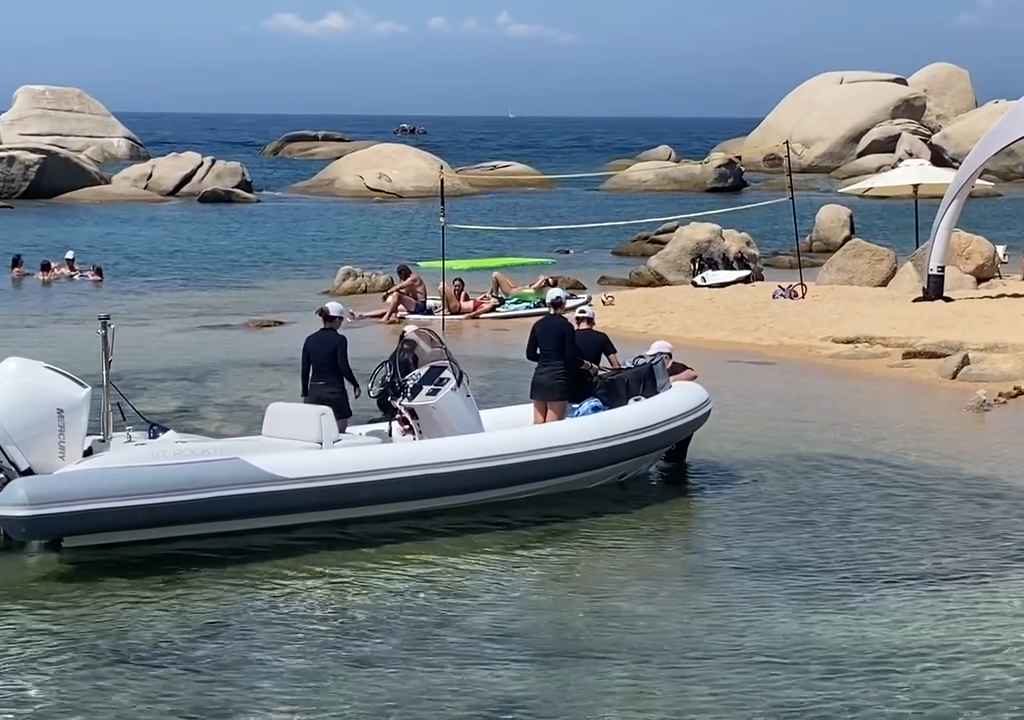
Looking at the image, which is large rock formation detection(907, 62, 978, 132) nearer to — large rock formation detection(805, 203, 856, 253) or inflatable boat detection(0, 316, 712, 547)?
large rock formation detection(805, 203, 856, 253)

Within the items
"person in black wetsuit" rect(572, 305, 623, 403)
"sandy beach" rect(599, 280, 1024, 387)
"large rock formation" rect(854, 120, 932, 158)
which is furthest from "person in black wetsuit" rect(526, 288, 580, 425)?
"large rock formation" rect(854, 120, 932, 158)

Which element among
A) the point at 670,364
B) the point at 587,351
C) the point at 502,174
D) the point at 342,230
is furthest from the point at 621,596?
the point at 502,174

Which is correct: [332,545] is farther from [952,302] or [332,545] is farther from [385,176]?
[385,176]

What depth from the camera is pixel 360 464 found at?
1095 centimetres

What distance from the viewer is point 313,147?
305 ft

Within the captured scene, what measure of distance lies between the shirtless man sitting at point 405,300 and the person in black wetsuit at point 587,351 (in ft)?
34.5

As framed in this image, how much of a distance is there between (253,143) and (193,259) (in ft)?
281

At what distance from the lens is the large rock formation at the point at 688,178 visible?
191ft

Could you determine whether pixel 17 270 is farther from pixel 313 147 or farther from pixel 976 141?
pixel 313 147

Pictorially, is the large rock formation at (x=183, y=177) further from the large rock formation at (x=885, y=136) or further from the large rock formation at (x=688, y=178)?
the large rock formation at (x=885, y=136)

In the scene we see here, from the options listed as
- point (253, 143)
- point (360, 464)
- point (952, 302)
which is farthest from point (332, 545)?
point (253, 143)

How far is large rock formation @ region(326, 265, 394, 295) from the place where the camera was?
88.9 ft

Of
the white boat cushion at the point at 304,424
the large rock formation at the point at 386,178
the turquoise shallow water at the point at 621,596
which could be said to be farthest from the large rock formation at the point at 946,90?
the white boat cushion at the point at 304,424

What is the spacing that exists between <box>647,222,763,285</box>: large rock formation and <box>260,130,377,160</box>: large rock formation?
63.7 metres
